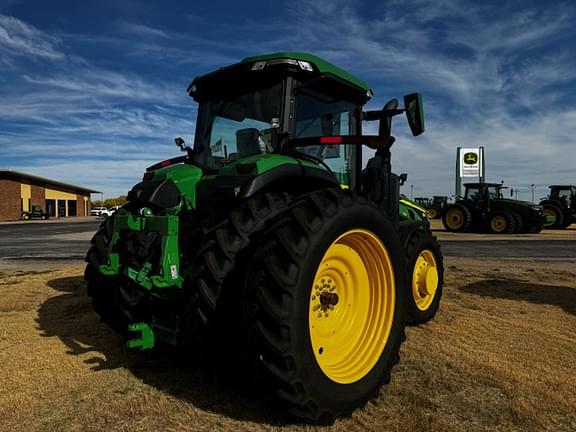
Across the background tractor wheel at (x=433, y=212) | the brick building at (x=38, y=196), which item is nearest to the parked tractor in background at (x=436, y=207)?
the background tractor wheel at (x=433, y=212)

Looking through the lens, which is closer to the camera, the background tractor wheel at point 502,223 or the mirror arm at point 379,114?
the mirror arm at point 379,114

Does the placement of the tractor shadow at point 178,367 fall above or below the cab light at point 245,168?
below

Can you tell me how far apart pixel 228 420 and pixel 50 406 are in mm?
1164

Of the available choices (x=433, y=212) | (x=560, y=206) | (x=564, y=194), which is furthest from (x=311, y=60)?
(x=433, y=212)

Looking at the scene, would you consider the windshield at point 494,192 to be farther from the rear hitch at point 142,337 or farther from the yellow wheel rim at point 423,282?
the rear hitch at point 142,337

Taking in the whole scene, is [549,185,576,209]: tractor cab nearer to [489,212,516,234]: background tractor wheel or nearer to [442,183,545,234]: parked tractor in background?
[442,183,545,234]: parked tractor in background

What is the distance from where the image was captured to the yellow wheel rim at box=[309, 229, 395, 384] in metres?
2.86

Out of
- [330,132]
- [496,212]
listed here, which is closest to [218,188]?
[330,132]

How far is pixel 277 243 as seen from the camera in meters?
2.48

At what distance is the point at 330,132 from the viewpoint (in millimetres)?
4102

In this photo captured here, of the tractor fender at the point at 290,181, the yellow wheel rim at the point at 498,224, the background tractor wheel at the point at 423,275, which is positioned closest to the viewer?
the tractor fender at the point at 290,181

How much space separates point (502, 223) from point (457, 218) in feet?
5.99

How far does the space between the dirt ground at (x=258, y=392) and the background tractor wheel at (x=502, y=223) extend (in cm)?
1526

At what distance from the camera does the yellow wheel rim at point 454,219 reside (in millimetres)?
20406
